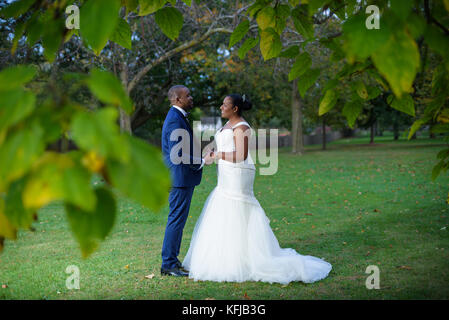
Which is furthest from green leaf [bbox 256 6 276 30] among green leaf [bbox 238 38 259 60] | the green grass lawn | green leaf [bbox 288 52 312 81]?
the green grass lawn

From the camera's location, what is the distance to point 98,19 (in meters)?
1.24

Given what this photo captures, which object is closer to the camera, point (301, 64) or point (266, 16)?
point (301, 64)

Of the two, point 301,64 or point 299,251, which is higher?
point 301,64

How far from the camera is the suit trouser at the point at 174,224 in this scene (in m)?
5.41

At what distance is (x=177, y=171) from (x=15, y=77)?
419 centimetres

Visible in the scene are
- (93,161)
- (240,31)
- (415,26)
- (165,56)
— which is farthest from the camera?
(165,56)

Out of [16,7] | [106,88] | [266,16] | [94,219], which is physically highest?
[266,16]

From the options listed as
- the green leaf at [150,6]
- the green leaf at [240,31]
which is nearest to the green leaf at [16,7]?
the green leaf at [150,6]

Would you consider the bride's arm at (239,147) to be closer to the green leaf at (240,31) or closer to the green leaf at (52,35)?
the green leaf at (240,31)

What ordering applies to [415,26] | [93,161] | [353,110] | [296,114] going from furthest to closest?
[296,114], [353,110], [415,26], [93,161]

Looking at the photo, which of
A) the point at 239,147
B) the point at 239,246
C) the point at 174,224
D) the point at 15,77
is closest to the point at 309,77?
the point at 15,77

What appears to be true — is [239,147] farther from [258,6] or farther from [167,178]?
[167,178]

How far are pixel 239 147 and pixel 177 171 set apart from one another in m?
0.87
